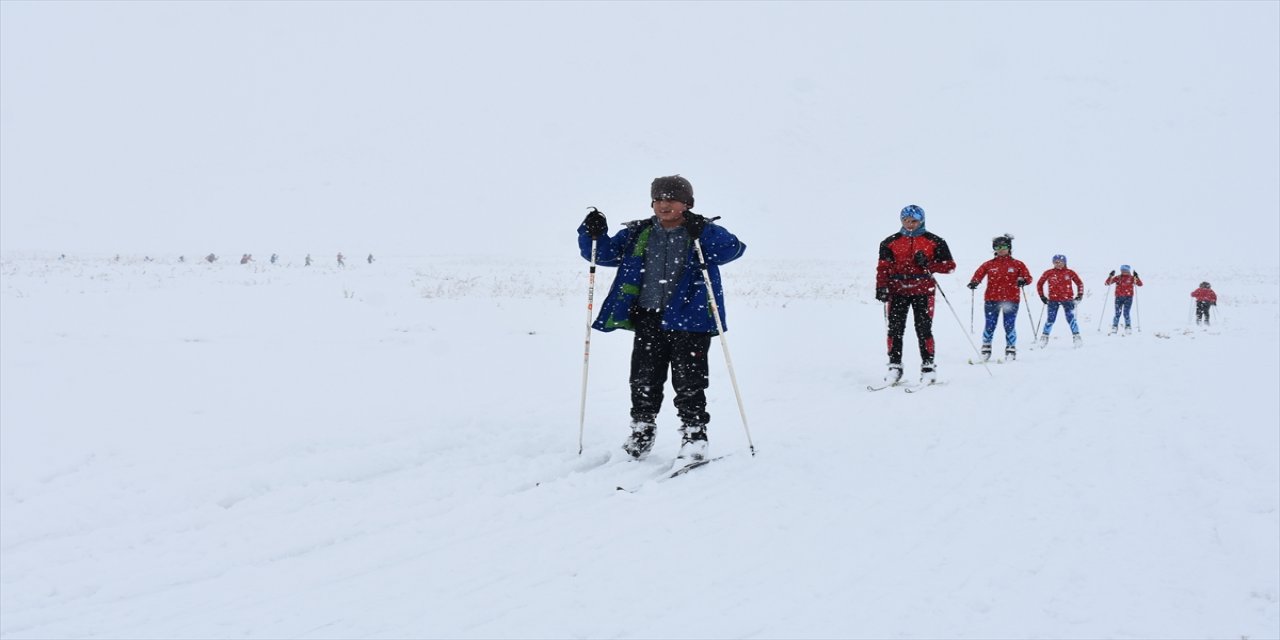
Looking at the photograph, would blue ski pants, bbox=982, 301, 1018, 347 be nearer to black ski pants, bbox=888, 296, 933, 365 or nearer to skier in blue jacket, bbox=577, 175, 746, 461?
black ski pants, bbox=888, 296, 933, 365

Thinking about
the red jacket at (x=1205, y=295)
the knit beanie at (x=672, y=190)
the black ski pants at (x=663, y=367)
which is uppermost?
the red jacket at (x=1205, y=295)

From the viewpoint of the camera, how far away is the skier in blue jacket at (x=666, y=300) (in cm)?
561

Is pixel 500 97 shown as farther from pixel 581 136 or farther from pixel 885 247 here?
pixel 885 247

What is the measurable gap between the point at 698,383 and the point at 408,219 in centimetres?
7353

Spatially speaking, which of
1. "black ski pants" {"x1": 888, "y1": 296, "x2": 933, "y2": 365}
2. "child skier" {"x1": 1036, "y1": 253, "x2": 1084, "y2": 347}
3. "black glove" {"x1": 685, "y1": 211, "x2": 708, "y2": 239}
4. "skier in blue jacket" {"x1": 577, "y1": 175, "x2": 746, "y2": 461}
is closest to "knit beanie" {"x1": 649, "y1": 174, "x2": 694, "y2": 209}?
"skier in blue jacket" {"x1": 577, "y1": 175, "x2": 746, "y2": 461}

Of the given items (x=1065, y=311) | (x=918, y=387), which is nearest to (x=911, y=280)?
(x=918, y=387)

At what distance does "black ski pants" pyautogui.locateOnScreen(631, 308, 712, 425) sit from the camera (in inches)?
225

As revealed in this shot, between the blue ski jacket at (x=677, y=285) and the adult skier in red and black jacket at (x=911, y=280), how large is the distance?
13.6 feet

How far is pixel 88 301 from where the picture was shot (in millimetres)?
11836

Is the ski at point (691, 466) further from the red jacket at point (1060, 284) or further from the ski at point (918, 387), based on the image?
the red jacket at point (1060, 284)

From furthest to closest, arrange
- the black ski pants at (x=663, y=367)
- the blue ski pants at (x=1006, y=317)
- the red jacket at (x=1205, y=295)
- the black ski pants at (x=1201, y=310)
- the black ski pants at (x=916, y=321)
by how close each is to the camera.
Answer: the black ski pants at (x=1201, y=310) → the red jacket at (x=1205, y=295) → the blue ski pants at (x=1006, y=317) → the black ski pants at (x=916, y=321) → the black ski pants at (x=663, y=367)

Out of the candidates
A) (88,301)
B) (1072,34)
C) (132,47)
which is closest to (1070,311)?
(88,301)

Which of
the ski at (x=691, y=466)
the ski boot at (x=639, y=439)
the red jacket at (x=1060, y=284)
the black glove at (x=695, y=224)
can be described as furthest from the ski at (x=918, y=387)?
the red jacket at (x=1060, y=284)

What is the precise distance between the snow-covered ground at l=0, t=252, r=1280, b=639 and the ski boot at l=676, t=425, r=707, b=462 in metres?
0.27
